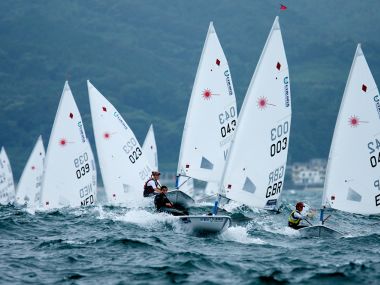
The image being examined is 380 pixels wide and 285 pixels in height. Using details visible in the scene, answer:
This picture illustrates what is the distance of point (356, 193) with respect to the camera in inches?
989

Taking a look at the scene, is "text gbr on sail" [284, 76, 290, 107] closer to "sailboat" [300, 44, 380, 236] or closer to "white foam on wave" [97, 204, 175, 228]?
"sailboat" [300, 44, 380, 236]

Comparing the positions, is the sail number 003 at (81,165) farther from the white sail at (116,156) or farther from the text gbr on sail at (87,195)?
the white sail at (116,156)

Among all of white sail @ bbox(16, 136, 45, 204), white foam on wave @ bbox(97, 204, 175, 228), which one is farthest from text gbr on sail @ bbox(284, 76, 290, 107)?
white sail @ bbox(16, 136, 45, 204)

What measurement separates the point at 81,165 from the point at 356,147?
11418 mm

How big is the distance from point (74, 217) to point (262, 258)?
34.6 ft

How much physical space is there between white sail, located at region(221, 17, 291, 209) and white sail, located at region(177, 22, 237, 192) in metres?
6.86

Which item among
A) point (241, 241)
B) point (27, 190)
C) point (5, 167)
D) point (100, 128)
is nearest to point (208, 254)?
point (241, 241)

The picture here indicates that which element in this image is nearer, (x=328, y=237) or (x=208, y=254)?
(x=208, y=254)

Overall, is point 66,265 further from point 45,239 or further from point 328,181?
point 328,181

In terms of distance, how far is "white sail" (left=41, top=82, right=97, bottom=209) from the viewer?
1249 inches

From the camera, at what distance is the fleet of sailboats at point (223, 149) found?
947 inches

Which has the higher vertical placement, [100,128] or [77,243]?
[100,128]

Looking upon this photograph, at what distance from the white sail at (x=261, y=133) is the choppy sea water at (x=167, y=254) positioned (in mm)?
1164

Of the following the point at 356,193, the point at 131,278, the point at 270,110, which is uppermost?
the point at 270,110
